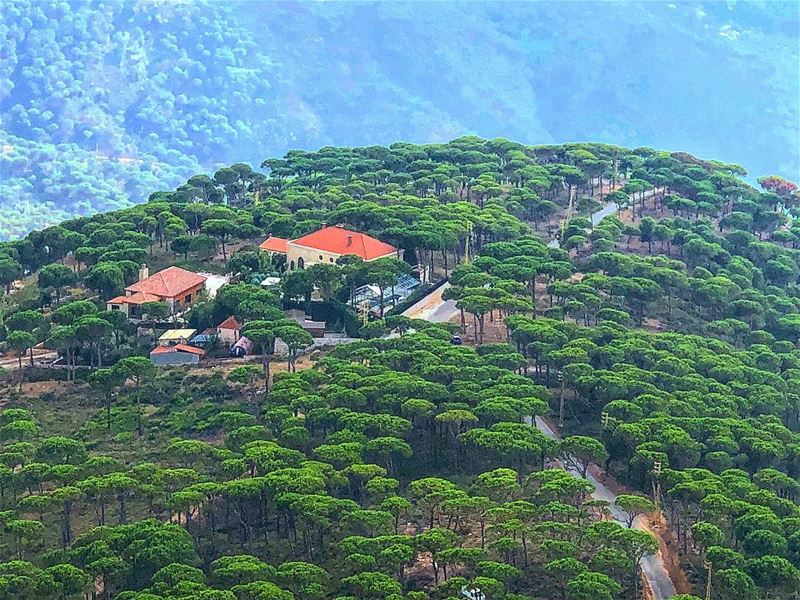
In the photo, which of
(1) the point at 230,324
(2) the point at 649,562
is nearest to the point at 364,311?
(1) the point at 230,324

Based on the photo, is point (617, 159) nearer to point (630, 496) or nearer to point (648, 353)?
point (648, 353)

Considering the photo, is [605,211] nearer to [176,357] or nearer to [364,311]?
[364,311]

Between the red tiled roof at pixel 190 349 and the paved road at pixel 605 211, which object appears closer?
the red tiled roof at pixel 190 349

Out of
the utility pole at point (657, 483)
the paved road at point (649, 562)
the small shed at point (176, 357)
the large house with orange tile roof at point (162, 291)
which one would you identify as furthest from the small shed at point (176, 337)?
the utility pole at point (657, 483)

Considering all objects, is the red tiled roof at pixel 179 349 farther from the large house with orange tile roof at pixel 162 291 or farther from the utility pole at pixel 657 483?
the utility pole at pixel 657 483

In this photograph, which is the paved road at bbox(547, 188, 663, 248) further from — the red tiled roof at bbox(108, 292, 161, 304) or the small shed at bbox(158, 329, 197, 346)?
the small shed at bbox(158, 329, 197, 346)
